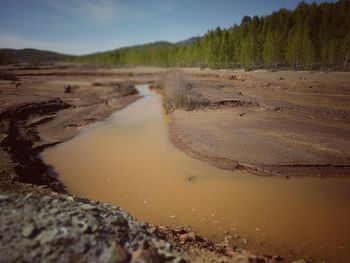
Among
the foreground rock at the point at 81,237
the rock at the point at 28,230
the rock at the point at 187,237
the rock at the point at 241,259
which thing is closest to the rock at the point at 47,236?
the foreground rock at the point at 81,237

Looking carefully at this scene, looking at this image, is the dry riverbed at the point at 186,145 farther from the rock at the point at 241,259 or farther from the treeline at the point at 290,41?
the treeline at the point at 290,41

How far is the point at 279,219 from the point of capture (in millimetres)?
8031

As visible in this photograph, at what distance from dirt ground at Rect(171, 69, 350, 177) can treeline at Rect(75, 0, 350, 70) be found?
1470 cm

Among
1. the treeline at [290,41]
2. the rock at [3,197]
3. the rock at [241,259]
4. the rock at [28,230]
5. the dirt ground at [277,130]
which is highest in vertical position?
the treeline at [290,41]

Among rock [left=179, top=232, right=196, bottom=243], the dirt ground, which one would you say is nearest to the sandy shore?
rock [left=179, top=232, right=196, bottom=243]

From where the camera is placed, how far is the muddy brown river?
723 centimetres

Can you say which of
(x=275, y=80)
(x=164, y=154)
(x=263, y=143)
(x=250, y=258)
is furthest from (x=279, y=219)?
(x=275, y=80)

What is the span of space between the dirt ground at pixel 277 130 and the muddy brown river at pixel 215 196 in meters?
0.74

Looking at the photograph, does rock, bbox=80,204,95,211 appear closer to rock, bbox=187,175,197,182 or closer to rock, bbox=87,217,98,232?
rock, bbox=87,217,98,232

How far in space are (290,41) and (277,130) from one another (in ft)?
100.0

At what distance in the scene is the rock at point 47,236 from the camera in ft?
15.9

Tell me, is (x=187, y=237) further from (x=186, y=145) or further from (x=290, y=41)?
(x=290, y=41)

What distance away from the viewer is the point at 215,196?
31.2ft

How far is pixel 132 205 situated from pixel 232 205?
11.5 ft
